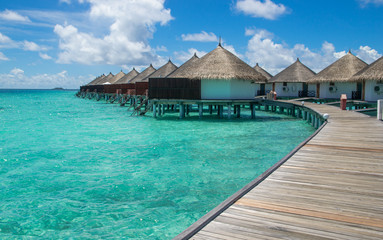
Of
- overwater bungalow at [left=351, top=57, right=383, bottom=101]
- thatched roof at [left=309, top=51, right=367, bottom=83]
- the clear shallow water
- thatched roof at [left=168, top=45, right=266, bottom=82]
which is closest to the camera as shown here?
the clear shallow water

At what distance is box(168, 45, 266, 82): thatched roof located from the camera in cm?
2072

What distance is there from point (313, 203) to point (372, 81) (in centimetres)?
2170

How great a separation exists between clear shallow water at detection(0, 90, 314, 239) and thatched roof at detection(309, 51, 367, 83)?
44.7ft

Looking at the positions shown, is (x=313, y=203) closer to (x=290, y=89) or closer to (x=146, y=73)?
(x=290, y=89)

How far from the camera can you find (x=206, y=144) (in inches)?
509

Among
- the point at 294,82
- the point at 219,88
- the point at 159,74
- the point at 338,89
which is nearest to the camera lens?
the point at 219,88

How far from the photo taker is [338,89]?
2725 centimetres

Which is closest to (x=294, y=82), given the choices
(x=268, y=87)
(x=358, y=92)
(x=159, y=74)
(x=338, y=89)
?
(x=268, y=87)

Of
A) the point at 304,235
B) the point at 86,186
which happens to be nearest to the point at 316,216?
the point at 304,235

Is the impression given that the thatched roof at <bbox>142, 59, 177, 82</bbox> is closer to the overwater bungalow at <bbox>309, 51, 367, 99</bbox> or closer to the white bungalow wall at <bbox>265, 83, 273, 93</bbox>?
the white bungalow wall at <bbox>265, 83, 273, 93</bbox>

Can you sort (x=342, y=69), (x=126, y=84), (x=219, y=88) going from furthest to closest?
1. (x=126, y=84)
2. (x=342, y=69)
3. (x=219, y=88)

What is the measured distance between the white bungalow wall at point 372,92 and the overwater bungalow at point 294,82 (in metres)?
9.16

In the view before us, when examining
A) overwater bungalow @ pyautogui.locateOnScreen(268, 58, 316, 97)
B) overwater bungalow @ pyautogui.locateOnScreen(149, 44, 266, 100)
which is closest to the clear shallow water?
overwater bungalow @ pyautogui.locateOnScreen(149, 44, 266, 100)

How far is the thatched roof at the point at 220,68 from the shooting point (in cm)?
2072
